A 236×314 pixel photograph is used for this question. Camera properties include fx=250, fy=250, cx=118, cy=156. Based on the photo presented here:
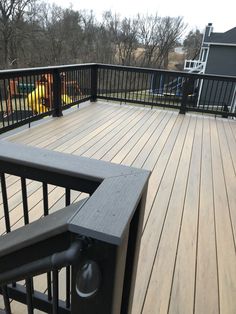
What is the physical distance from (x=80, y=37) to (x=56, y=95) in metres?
17.9

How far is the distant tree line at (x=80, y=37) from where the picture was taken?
59.2ft

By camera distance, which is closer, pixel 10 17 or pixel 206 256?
pixel 206 256

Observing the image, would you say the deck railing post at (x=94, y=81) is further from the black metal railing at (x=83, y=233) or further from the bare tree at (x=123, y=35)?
the bare tree at (x=123, y=35)

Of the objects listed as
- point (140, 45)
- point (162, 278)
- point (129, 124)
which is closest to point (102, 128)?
point (129, 124)

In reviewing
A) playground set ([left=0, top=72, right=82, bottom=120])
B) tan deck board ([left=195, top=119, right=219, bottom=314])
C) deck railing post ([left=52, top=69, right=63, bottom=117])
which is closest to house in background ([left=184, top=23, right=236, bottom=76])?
playground set ([left=0, top=72, right=82, bottom=120])

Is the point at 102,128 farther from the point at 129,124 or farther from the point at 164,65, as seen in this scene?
the point at 164,65

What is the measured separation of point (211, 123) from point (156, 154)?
2.46 metres

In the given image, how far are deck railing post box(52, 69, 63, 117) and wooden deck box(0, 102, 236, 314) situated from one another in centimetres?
20

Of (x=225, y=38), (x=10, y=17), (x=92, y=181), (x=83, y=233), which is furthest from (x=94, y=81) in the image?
(x=10, y=17)

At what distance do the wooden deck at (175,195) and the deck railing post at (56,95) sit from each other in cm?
20

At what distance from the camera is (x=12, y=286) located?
1.36 metres

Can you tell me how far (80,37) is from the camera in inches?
810

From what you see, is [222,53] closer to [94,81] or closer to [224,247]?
[94,81]

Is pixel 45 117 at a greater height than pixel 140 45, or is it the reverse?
pixel 140 45
